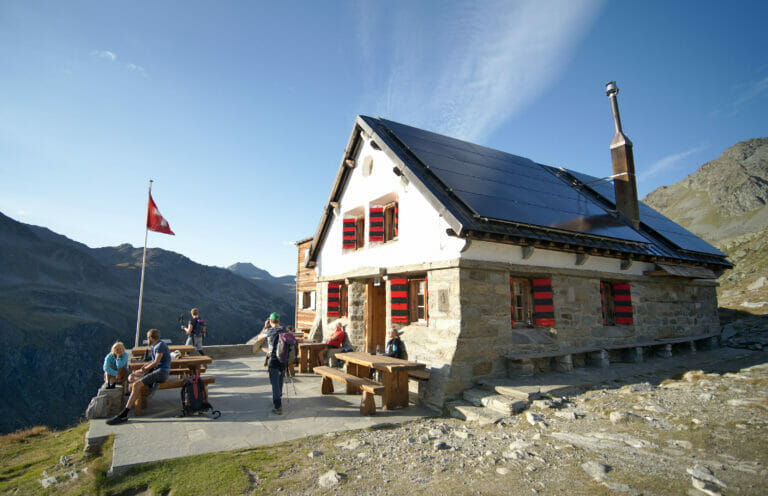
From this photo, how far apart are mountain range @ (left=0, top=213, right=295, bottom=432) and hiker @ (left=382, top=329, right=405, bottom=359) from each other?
3828 centimetres

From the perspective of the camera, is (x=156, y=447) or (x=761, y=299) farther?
(x=761, y=299)

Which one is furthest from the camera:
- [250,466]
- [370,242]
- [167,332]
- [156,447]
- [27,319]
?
[167,332]

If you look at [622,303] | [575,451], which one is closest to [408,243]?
[575,451]

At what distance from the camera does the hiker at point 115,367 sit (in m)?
6.62

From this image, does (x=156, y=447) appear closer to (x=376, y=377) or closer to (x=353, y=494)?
(x=353, y=494)

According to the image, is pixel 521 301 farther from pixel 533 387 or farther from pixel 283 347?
pixel 283 347

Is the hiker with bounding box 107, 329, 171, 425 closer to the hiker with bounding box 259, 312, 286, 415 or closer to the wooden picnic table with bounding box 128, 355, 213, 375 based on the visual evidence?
the wooden picnic table with bounding box 128, 355, 213, 375

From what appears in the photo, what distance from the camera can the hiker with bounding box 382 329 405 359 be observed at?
26.9ft

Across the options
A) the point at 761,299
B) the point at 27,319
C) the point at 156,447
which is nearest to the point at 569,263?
the point at 156,447

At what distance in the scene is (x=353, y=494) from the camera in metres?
3.75

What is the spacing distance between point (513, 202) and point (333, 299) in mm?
6399

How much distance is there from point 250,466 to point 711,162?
129584 millimetres

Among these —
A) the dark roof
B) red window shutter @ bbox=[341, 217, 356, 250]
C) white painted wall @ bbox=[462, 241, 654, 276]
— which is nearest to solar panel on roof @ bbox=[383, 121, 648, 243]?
the dark roof

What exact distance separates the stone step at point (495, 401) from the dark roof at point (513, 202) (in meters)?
2.87
